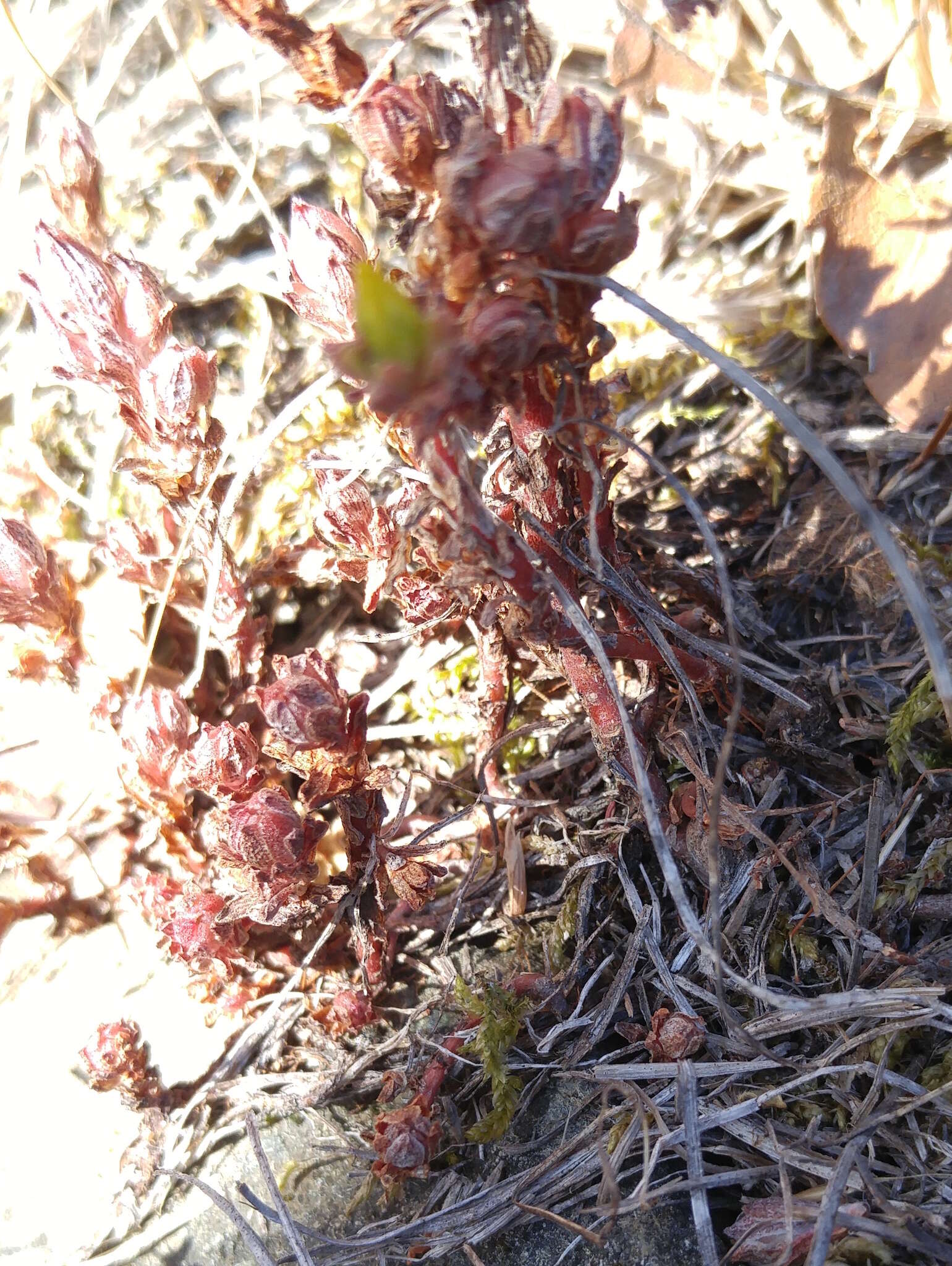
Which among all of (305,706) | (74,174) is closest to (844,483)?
(305,706)

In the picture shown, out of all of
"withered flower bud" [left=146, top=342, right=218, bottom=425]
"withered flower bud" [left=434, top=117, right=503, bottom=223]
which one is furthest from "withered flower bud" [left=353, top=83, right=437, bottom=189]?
"withered flower bud" [left=146, top=342, right=218, bottom=425]

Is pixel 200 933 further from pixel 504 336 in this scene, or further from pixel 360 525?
pixel 504 336

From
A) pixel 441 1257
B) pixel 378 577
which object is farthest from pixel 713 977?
pixel 378 577

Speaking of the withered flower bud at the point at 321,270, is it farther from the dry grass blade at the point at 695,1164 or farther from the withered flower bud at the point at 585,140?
the dry grass blade at the point at 695,1164

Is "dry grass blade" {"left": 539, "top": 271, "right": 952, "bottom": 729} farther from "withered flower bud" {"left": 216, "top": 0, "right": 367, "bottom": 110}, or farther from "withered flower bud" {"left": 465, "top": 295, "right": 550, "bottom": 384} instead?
"withered flower bud" {"left": 216, "top": 0, "right": 367, "bottom": 110}

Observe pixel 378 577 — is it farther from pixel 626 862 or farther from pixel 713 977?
pixel 713 977

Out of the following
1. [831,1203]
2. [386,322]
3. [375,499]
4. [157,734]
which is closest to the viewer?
[386,322]

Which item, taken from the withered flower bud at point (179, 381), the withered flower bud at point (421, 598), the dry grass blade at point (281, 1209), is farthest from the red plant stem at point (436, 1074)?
the withered flower bud at point (179, 381)
